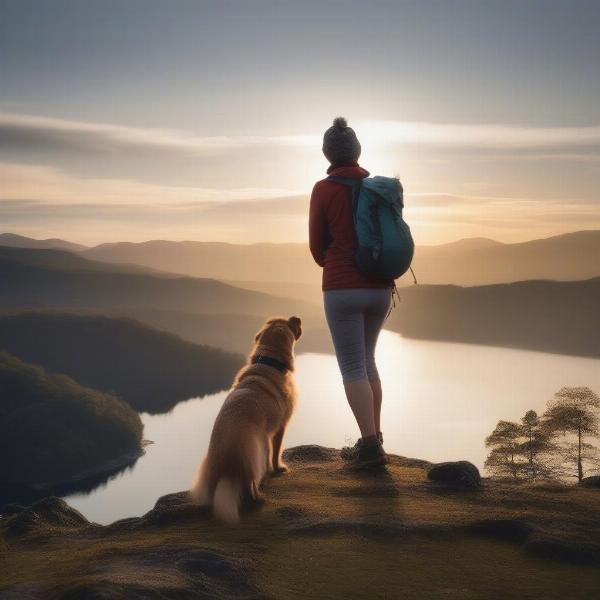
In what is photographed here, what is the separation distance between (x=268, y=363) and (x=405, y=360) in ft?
502

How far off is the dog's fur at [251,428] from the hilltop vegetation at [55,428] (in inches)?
3668

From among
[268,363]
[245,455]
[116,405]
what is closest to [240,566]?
[245,455]

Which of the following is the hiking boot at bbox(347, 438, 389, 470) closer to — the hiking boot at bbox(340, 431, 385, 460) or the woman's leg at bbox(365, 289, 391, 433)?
the hiking boot at bbox(340, 431, 385, 460)

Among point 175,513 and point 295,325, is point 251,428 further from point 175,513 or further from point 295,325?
point 295,325

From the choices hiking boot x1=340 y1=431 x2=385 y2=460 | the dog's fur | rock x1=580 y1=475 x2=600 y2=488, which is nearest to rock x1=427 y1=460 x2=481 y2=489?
hiking boot x1=340 y1=431 x2=385 y2=460

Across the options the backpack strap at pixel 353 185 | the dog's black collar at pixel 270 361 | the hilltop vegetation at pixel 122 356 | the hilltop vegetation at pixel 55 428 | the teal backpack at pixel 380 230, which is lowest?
the hilltop vegetation at pixel 55 428

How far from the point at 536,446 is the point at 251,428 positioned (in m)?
33.6

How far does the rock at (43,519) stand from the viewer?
6.26m

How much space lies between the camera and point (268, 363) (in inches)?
265

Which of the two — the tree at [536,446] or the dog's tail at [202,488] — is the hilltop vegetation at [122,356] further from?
the dog's tail at [202,488]

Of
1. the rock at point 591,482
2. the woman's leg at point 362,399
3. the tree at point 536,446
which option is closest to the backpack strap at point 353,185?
the woman's leg at point 362,399

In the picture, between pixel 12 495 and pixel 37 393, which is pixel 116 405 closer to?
pixel 37 393

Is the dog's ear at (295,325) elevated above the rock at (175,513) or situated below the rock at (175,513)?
above

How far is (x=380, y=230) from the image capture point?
6109 mm
